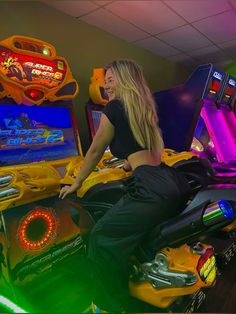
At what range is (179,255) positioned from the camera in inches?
56.4

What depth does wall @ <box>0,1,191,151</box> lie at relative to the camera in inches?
106

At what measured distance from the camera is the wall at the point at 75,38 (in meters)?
2.69

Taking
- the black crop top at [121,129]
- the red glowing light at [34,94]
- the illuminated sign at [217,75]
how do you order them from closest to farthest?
1. the black crop top at [121,129]
2. the red glowing light at [34,94]
3. the illuminated sign at [217,75]

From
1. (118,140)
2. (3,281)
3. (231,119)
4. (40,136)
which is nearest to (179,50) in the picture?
(231,119)

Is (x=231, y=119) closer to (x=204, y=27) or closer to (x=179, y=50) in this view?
(x=179, y=50)

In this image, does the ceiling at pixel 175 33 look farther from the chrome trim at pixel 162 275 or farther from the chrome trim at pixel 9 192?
the chrome trim at pixel 162 275

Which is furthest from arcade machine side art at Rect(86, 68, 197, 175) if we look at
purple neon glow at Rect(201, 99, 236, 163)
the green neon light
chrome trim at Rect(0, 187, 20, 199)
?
the green neon light

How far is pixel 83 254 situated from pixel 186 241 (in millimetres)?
790

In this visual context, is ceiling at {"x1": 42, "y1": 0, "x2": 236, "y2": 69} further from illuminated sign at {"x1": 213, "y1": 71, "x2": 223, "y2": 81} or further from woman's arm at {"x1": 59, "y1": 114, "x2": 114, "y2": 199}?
woman's arm at {"x1": 59, "y1": 114, "x2": 114, "y2": 199}

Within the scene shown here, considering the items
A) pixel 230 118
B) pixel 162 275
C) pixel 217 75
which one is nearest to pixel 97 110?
pixel 217 75

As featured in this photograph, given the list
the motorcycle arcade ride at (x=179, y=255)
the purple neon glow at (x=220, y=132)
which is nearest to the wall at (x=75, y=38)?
the purple neon glow at (x=220, y=132)

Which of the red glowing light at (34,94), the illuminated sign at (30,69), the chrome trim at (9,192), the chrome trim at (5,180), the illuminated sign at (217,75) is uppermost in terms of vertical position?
the illuminated sign at (217,75)

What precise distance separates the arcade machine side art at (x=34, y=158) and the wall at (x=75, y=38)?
2.50 feet

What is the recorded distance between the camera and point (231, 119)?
3.95 m
